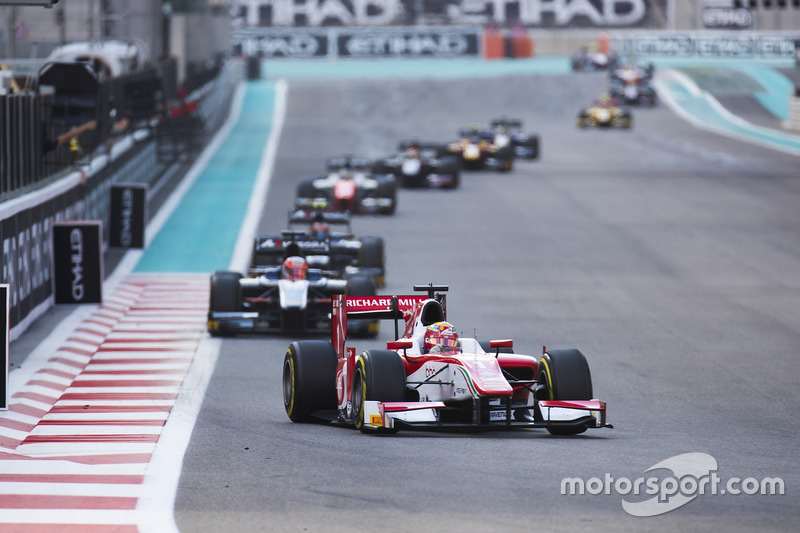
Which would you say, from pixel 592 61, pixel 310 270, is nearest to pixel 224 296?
pixel 310 270

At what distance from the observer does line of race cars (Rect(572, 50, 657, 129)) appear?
5550 centimetres

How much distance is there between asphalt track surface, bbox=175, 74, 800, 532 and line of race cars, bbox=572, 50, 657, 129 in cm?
658

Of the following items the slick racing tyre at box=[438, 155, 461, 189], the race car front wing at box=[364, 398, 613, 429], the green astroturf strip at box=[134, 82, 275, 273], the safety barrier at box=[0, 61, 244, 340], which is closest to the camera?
the race car front wing at box=[364, 398, 613, 429]

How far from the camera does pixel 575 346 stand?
17.8 meters

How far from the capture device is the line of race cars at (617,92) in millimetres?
55500

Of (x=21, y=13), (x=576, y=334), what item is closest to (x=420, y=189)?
(x=576, y=334)

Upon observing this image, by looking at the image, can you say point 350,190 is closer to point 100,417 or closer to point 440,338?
point 100,417

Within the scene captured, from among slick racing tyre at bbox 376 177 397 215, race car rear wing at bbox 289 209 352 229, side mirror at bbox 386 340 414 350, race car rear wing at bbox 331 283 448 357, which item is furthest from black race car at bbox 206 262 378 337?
slick racing tyre at bbox 376 177 397 215

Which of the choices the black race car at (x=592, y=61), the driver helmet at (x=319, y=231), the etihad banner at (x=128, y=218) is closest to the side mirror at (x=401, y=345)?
the driver helmet at (x=319, y=231)

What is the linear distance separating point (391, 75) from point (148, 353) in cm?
5764

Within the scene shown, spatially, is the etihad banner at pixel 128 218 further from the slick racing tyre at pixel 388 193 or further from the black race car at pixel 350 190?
the slick racing tyre at pixel 388 193

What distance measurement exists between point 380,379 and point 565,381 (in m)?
1.59

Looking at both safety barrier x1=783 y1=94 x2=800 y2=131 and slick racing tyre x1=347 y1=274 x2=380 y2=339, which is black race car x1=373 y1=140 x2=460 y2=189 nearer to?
slick racing tyre x1=347 y1=274 x2=380 y2=339

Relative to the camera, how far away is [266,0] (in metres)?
85.1
